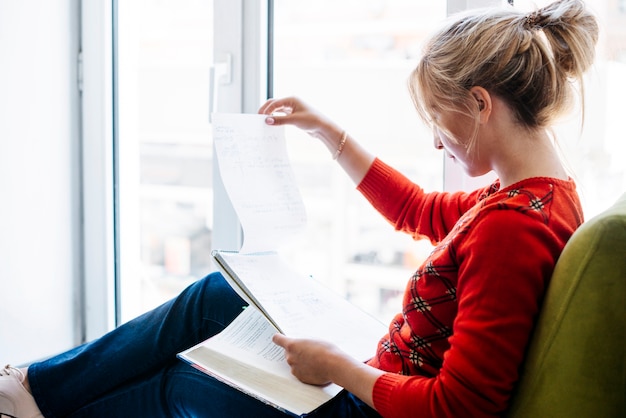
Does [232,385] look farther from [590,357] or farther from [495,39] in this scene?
[495,39]

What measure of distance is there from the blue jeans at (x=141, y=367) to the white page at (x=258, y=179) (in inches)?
4.9

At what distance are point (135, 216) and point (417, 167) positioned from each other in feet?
2.75

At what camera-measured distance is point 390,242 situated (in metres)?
1.56

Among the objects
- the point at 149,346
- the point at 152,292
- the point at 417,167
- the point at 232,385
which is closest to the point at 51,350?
the point at 152,292

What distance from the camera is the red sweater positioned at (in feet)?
2.48

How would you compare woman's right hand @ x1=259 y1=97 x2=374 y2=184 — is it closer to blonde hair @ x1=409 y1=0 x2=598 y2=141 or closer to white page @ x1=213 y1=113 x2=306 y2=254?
white page @ x1=213 y1=113 x2=306 y2=254

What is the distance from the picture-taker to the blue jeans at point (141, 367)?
1.11 metres

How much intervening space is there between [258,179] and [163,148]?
646mm

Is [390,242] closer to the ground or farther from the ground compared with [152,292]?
farther from the ground

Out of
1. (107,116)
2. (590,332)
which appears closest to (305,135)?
(107,116)

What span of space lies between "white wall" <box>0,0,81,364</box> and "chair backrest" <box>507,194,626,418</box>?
4.41 ft

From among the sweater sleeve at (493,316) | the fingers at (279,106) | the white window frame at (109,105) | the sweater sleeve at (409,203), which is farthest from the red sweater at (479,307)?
the white window frame at (109,105)

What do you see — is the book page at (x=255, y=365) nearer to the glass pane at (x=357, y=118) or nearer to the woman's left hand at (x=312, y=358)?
the woman's left hand at (x=312, y=358)

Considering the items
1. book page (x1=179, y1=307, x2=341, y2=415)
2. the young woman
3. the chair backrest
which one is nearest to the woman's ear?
the young woman
